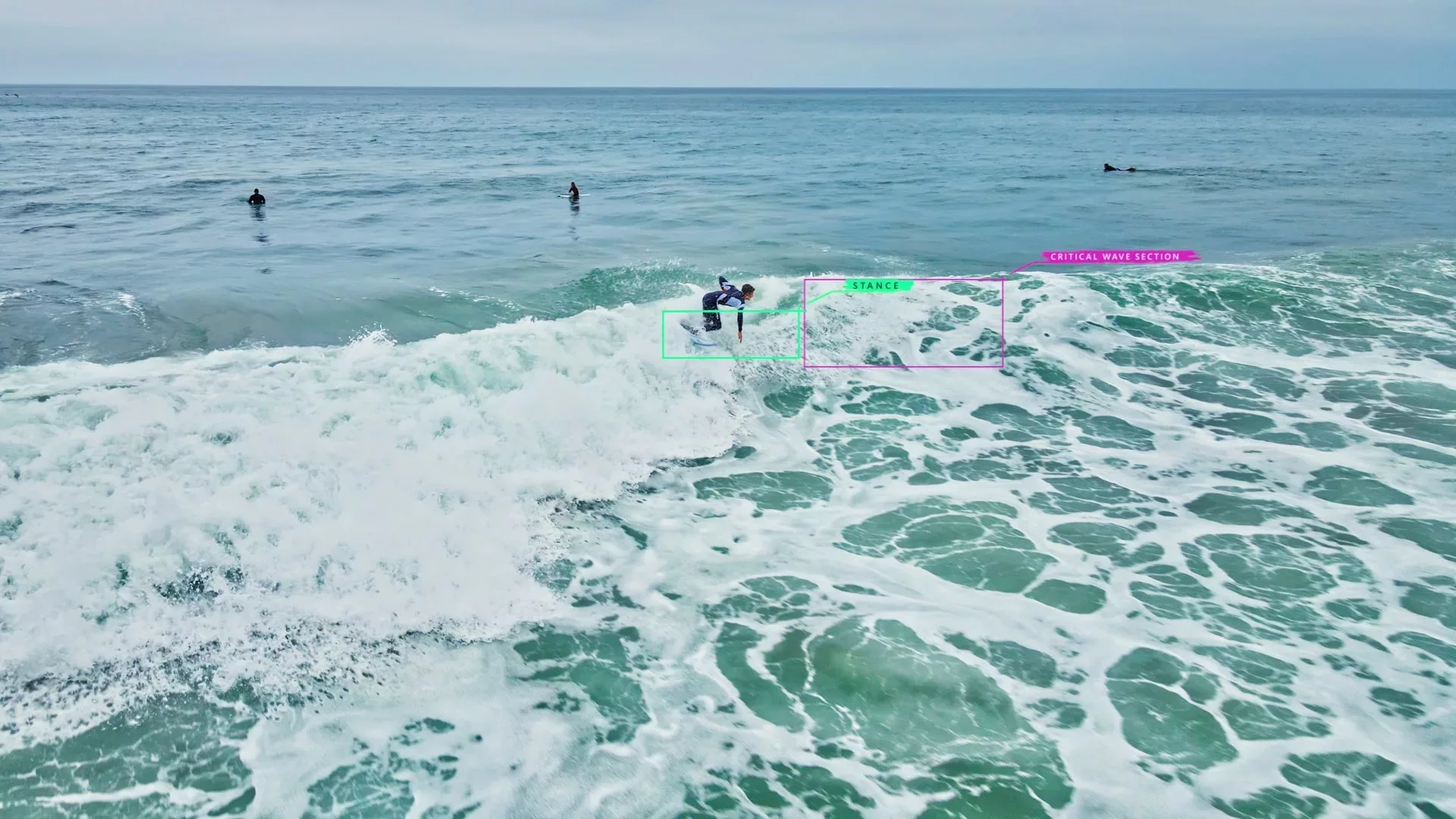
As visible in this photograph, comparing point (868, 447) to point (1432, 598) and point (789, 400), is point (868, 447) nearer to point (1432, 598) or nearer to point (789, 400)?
point (789, 400)

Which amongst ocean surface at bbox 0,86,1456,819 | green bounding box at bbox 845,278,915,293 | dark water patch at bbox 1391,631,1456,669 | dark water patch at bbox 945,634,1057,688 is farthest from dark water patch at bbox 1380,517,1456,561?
green bounding box at bbox 845,278,915,293

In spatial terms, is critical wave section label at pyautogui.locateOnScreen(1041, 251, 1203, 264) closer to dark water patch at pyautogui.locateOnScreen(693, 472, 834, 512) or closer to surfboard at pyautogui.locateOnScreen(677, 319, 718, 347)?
surfboard at pyautogui.locateOnScreen(677, 319, 718, 347)

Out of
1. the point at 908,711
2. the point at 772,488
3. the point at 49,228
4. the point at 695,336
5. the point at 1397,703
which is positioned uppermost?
the point at 49,228

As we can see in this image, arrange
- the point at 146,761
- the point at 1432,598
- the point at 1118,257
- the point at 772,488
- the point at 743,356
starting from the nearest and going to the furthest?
1. the point at 146,761
2. the point at 1432,598
3. the point at 772,488
4. the point at 743,356
5. the point at 1118,257

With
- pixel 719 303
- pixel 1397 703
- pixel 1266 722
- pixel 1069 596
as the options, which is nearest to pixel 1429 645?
pixel 1397 703

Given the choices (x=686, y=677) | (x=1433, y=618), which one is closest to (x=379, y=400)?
(x=686, y=677)

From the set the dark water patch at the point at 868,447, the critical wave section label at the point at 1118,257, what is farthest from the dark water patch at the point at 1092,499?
the critical wave section label at the point at 1118,257

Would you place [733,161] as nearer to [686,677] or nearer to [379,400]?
[379,400]
